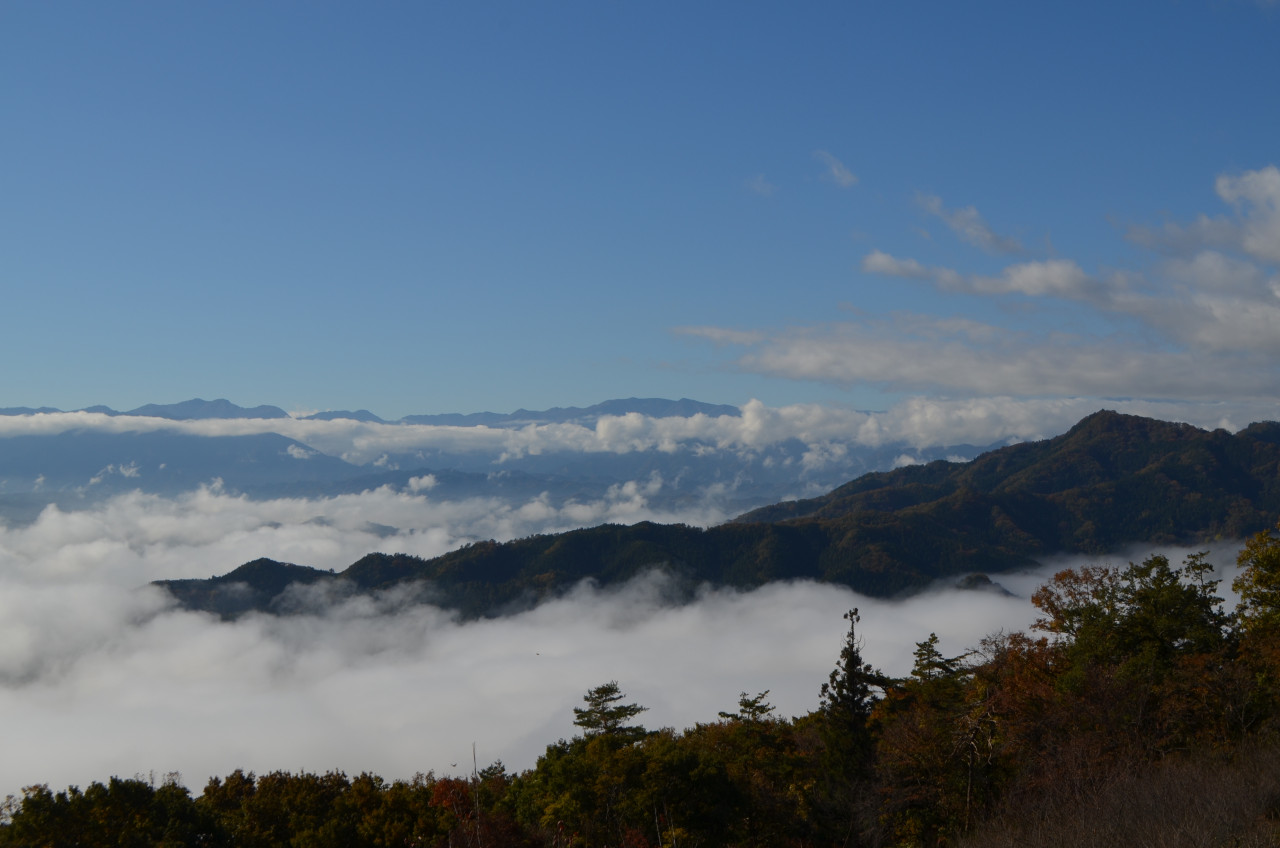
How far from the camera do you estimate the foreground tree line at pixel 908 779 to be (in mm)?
27797

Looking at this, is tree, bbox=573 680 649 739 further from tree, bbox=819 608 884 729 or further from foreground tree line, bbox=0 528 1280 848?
tree, bbox=819 608 884 729

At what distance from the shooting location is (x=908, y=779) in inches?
1289

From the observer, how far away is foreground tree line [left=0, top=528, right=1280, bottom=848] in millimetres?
27797

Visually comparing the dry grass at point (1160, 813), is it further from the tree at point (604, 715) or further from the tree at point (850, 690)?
the tree at point (604, 715)

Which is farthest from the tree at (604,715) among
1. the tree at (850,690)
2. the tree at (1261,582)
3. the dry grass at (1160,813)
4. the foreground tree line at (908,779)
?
the dry grass at (1160,813)

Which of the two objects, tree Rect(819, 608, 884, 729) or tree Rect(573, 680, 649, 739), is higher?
tree Rect(819, 608, 884, 729)

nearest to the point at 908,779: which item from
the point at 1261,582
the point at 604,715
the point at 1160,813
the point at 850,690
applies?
the point at 850,690

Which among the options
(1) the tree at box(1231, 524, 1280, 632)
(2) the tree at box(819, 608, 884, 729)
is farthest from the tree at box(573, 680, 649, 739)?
(1) the tree at box(1231, 524, 1280, 632)

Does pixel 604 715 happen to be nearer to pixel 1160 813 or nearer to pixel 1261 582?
pixel 1261 582

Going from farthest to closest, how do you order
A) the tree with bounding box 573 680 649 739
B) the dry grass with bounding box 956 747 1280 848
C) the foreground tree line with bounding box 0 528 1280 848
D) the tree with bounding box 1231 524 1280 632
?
the tree with bounding box 573 680 649 739 < the tree with bounding box 1231 524 1280 632 < the foreground tree line with bounding box 0 528 1280 848 < the dry grass with bounding box 956 747 1280 848

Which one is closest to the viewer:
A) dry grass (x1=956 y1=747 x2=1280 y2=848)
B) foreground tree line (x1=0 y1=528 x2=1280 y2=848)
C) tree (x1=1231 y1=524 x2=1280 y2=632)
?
dry grass (x1=956 y1=747 x2=1280 y2=848)

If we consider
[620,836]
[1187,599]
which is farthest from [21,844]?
[1187,599]

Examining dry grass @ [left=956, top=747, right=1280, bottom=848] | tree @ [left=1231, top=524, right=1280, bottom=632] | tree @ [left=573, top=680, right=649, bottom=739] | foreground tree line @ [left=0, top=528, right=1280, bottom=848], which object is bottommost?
tree @ [left=573, top=680, right=649, bottom=739]

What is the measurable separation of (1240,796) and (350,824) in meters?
30.5
